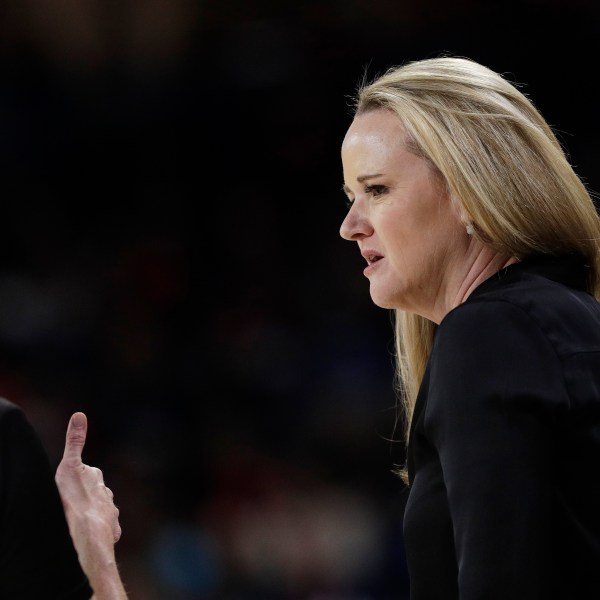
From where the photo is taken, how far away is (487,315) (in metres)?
1.28

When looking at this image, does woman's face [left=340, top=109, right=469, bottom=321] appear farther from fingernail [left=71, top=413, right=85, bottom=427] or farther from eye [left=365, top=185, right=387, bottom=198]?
fingernail [left=71, top=413, right=85, bottom=427]

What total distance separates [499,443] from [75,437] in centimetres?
62

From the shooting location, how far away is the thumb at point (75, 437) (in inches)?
58.5

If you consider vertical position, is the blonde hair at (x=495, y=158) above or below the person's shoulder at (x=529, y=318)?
above

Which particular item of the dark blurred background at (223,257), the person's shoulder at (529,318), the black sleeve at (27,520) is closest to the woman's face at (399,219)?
the person's shoulder at (529,318)

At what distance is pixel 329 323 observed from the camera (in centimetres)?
361

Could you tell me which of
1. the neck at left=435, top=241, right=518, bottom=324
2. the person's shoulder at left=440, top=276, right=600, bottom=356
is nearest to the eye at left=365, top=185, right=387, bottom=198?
the neck at left=435, top=241, right=518, bottom=324

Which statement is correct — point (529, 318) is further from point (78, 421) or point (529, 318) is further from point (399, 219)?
point (78, 421)

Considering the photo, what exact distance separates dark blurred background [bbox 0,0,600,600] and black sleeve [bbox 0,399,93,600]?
1213 mm

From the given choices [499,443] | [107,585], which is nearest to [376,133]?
[499,443]

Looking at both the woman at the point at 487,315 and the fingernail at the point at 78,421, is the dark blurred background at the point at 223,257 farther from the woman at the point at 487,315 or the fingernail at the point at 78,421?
the woman at the point at 487,315

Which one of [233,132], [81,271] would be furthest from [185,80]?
[81,271]

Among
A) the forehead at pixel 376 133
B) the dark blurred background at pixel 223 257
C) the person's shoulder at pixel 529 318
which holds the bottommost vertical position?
the dark blurred background at pixel 223 257

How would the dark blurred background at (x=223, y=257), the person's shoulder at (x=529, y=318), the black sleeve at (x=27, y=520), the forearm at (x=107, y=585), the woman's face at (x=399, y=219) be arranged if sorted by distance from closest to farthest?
the black sleeve at (x=27, y=520), the person's shoulder at (x=529, y=318), the forearm at (x=107, y=585), the woman's face at (x=399, y=219), the dark blurred background at (x=223, y=257)
